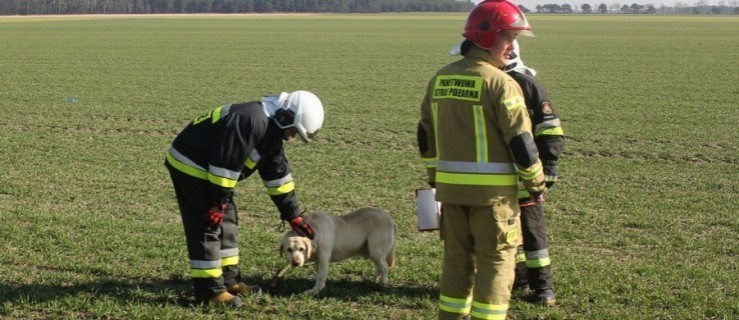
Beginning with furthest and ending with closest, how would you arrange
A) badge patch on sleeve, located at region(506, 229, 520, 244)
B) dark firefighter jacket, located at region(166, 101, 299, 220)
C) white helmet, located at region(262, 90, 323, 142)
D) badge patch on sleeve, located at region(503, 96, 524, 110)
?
white helmet, located at region(262, 90, 323, 142), dark firefighter jacket, located at region(166, 101, 299, 220), badge patch on sleeve, located at region(506, 229, 520, 244), badge patch on sleeve, located at region(503, 96, 524, 110)

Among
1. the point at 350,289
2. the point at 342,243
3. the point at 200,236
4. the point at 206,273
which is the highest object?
the point at 200,236

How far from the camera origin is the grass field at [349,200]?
682 centimetres


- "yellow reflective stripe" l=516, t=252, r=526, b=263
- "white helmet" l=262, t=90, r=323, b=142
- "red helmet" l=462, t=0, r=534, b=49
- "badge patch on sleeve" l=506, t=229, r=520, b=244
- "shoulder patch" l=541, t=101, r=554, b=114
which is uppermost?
"red helmet" l=462, t=0, r=534, b=49

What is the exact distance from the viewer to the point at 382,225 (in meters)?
7.16

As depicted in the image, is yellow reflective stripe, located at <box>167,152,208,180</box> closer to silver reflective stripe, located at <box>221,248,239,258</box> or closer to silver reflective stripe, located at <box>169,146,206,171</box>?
silver reflective stripe, located at <box>169,146,206,171</box>

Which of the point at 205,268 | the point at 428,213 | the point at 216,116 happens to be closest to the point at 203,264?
the point at 205,268

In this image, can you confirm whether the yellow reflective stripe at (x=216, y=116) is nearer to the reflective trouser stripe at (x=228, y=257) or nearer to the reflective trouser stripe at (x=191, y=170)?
the reflective trouser stripe at (x=191, y=170)

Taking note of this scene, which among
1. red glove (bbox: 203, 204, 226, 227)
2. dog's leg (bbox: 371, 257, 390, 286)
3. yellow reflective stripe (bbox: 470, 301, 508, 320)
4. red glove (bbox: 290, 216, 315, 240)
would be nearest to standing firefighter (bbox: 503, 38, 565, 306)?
dog's leg (bbox: 371, 257, 390, 286)

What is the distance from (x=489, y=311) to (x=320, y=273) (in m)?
1.93

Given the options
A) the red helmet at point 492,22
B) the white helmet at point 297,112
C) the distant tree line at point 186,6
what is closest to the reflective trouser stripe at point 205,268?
the white helmet at point 297,112

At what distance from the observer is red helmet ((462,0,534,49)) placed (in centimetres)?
519

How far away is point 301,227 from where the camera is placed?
6652 millimetres

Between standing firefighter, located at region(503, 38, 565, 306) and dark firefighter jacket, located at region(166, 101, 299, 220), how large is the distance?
68.2 inches

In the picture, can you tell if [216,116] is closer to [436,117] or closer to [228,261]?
[228,261]
